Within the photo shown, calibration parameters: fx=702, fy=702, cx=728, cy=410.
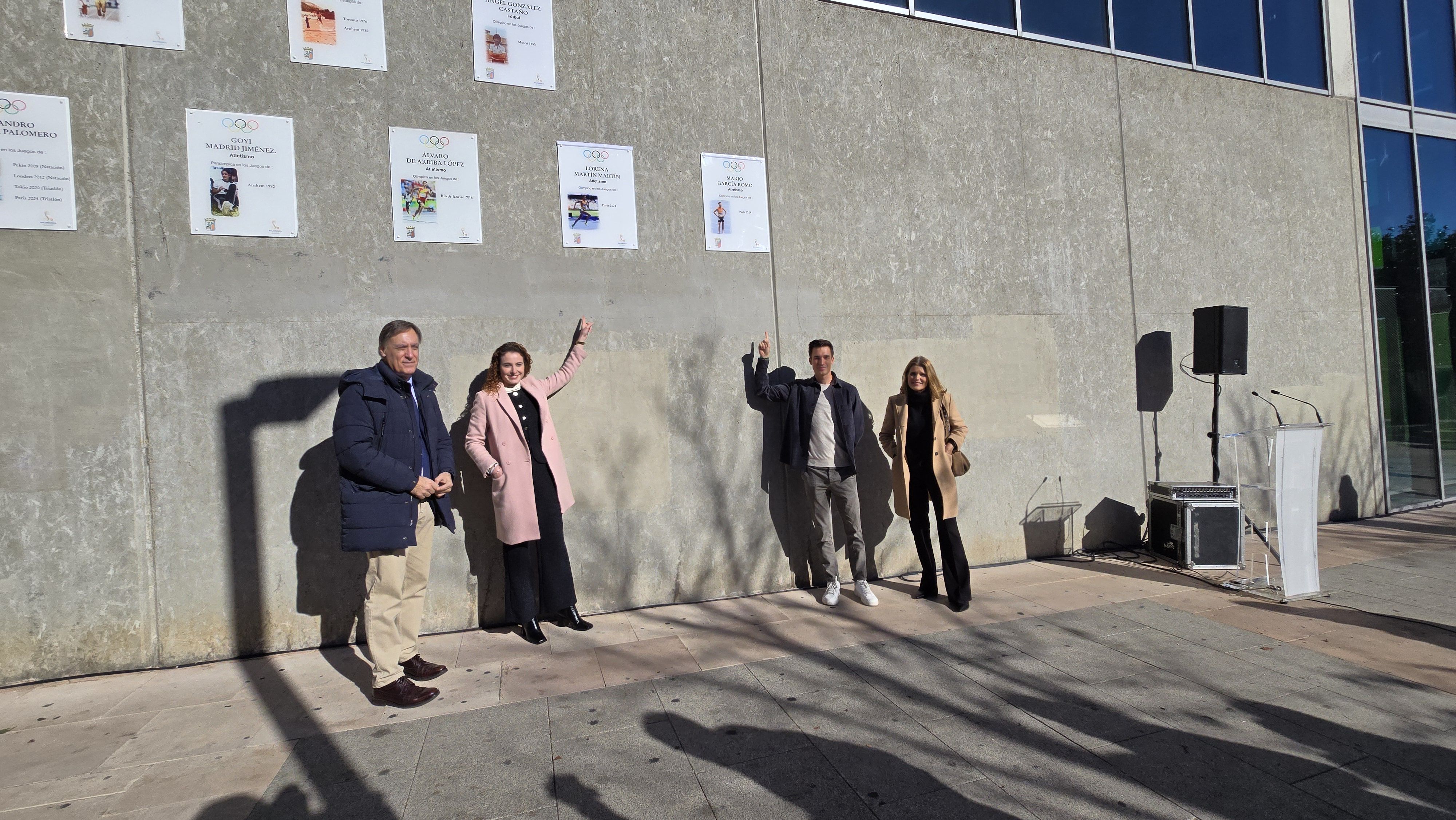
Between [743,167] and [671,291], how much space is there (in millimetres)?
1165

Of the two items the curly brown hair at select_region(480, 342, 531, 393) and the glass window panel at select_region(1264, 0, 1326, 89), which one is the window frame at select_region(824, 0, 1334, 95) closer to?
the glass window panel at select_region(1264, 0, 1326, 89)

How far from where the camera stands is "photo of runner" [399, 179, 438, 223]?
15.6ft

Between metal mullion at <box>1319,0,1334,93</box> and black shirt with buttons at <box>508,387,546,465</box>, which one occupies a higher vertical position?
metal mullion at <box>1319,0,1334,93</box>

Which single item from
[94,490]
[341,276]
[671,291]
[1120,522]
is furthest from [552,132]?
[1120,522]

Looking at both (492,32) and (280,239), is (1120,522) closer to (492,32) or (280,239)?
(492,32)

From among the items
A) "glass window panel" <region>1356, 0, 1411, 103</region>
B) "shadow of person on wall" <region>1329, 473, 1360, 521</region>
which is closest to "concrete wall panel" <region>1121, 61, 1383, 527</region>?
"shadow of person on wall" <region>1329, 473, 1360, 521</region>

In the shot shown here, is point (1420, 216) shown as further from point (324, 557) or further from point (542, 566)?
point (324, 557)

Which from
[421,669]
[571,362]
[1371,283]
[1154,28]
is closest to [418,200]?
[571,362]

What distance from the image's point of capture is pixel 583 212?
5.12 metres

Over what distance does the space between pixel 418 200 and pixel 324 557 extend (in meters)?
2.46

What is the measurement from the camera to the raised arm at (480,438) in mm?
4363

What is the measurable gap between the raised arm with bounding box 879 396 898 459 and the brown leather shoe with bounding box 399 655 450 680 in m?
3.38

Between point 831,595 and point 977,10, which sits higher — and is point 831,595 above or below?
below

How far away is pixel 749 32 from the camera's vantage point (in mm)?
5613
